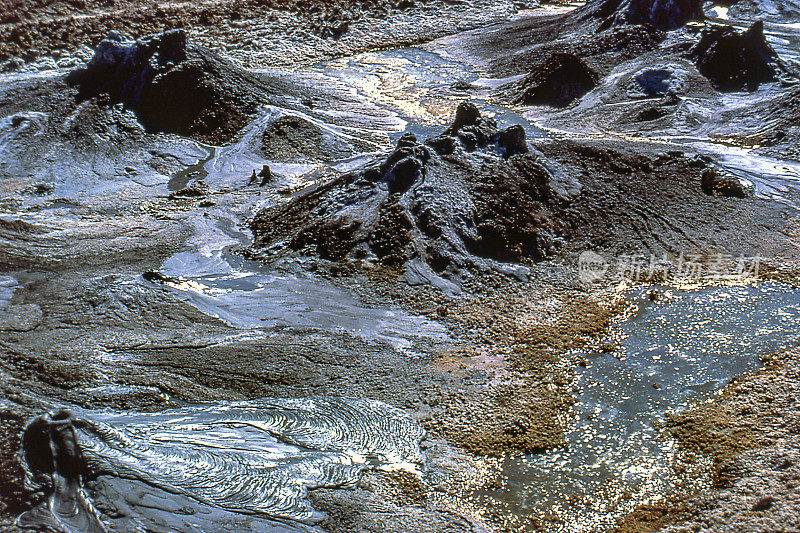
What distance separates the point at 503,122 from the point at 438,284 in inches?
317

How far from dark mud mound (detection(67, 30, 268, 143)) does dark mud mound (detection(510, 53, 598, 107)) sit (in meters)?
6.71

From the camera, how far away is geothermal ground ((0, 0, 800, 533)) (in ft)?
23.2

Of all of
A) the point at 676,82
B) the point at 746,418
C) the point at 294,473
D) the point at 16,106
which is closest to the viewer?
the point at 294,473

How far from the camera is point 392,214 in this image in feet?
37.1

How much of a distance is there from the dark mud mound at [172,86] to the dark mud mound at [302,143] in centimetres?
99

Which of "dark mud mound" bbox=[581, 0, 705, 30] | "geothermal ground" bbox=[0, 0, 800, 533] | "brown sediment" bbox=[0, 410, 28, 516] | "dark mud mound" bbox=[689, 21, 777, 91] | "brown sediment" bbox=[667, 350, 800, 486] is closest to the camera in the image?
"brown sediment" bbox=[0, 410, 28, 516]

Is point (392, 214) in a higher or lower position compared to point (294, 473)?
higher

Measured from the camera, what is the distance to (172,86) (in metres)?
16.9

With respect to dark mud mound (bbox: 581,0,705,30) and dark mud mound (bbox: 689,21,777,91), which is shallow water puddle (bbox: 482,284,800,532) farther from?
dark mud mound (bbox: 581,0,705,30)

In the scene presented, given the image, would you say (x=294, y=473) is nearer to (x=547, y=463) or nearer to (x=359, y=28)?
(x=547, y=463)

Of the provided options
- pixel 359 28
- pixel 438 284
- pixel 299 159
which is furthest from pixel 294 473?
pixel 359 28

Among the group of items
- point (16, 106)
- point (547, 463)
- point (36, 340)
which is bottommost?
point (547, 463)

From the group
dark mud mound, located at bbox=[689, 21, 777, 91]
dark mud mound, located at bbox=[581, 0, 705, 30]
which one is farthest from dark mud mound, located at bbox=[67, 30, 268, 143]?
dark mud mound, located at bbox=[689, 21, 777, 91]

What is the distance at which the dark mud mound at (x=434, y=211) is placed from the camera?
1098 cm
